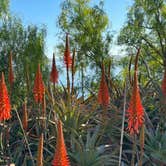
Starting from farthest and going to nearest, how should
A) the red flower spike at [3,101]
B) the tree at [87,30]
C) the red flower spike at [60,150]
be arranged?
the tree at [87,30], the red flower spike at [3,101], the red flower spike at [60,150]

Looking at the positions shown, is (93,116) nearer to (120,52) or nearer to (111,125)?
(111,125)

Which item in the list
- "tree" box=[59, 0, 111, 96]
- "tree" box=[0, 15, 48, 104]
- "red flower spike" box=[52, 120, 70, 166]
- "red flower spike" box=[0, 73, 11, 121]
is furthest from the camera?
"tree" box=[59, 0, 111, 96]

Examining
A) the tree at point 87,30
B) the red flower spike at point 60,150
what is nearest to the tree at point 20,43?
the tree at point 87,30

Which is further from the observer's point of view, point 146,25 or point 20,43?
point 146,25

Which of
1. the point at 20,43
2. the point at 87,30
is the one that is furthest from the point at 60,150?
the point at 87,30

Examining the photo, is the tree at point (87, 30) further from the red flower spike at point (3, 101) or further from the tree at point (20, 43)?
the red flower spike at point (3, 101)

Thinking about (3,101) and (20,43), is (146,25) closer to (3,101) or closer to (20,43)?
(20,43)

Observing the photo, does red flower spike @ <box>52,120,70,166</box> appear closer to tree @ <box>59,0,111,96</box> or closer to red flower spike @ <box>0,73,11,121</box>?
red flower spike @ <box>0,73,11,121</box>

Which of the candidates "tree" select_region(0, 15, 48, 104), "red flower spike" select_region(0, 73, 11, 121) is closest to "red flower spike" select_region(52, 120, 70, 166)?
"red flower spike" select_region(0, 73, 11, 121)

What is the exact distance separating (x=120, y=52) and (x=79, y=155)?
18.9 m

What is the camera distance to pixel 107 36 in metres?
21.8

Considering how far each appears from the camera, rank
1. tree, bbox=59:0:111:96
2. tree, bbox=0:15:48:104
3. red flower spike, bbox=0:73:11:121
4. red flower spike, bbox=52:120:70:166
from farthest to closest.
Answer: tree, bbox=59:0:111:96 < tree, bbox=0:15:48:104 < red flower spike, bbox=0:73:11:121 < red flower spike, bbox=52:120:70:166

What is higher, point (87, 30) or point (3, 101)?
point (87, 30)

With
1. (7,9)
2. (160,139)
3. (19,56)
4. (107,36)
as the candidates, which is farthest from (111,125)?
(107,36)
